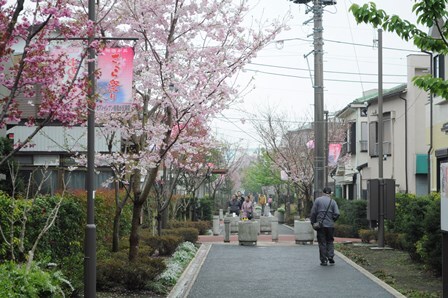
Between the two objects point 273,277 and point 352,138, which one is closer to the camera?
point 273,277

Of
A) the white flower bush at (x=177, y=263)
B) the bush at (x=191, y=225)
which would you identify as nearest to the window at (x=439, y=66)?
the white flower bush at (x=177, y=263)

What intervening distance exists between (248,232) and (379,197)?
4.87 meters

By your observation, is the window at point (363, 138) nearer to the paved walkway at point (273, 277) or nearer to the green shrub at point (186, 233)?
the green shrub at point (186, 233)

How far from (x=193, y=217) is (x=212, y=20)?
2660 centimetres

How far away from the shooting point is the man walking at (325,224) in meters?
18.8

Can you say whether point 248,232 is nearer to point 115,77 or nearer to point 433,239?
point 433,239

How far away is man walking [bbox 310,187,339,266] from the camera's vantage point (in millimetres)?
18828

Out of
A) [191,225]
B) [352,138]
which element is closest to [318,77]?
[191,225]

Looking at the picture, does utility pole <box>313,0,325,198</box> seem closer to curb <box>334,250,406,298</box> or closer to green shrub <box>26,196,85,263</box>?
curb <box>334,250,406,298</box>

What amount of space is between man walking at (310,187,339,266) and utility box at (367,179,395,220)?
5554 mm

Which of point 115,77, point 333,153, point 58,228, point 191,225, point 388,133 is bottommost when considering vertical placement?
point 191,225

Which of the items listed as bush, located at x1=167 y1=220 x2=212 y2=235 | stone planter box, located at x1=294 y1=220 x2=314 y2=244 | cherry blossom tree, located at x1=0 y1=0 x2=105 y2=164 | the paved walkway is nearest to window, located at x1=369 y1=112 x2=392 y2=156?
bush, located at x1=167 y1=220 x2=212 y2=235

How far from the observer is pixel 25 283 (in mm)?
8789

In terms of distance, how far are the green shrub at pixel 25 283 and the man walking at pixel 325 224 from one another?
10.0m
